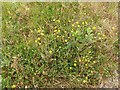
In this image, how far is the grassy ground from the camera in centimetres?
388

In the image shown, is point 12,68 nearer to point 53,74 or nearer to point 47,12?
point 53,74

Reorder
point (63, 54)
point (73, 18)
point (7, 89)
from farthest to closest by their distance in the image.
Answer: point (73, 18)
point (63, 54)
point (7, 89)

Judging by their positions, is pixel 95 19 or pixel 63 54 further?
pixel 95 19

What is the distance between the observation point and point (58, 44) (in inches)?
165

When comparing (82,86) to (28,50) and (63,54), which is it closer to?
(63,54)

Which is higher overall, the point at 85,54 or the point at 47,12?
the point at 47,12

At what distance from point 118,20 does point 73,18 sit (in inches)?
34.3

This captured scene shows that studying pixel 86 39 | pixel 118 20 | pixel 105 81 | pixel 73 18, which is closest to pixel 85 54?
pixel 86 39

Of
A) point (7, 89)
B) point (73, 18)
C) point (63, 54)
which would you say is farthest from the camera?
point (73, 18)

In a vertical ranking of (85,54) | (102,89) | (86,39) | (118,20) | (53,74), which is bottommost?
(102,89)

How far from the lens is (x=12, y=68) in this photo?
395 cm

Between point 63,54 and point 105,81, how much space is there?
2.60ft

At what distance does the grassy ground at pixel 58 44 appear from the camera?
388 cm

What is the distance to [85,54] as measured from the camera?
409cm
